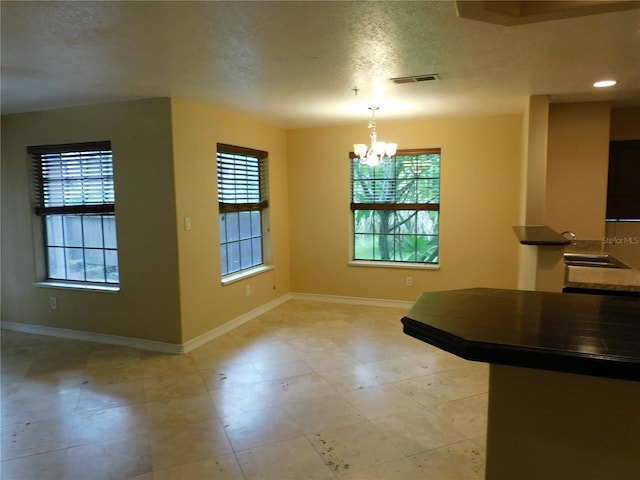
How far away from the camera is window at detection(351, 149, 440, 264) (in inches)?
202

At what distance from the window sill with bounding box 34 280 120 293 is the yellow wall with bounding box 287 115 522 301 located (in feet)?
7.88

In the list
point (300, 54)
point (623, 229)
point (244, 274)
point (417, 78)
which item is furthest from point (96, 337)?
point (623, 229)

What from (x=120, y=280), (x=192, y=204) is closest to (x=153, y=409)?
(x=120, y=280)

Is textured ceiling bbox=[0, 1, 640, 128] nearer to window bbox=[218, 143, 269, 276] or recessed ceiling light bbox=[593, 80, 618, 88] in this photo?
recessed ceiling light bbox=[593, 80, 618, 88]

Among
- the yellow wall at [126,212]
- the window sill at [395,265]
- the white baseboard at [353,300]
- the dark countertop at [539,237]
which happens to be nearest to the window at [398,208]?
the window sill at [395,265]

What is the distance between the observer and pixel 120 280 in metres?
4.02

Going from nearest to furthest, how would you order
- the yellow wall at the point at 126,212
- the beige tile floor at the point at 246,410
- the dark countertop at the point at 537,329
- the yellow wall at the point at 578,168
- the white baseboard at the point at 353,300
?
the dark countertop at the point at 537,329, the beige tile floor at the point at 246,410, the yellow wall at the point at 126,212, the yellow wall at the point at 578,168, the white baseboard at the point at 353,300

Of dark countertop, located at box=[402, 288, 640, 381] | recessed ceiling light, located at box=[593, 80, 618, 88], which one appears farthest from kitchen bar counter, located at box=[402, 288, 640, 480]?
recessed ceiling light, located at box=[593, 80, 618, 88]

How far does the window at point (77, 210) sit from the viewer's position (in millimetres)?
4098

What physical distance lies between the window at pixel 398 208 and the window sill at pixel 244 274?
124cm

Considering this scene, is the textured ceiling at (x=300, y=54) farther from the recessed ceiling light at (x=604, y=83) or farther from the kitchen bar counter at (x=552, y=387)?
the kitchen bar counter at (x=552, y=387)

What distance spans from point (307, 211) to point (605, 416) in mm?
4652

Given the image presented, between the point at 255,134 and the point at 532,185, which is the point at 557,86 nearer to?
the point at 532,185

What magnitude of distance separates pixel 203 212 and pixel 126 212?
2.29ft
